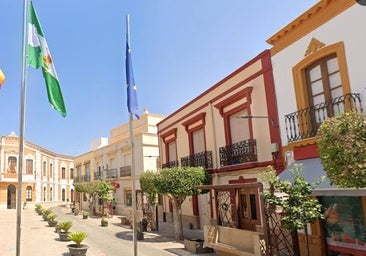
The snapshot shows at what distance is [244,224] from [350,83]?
324 inches

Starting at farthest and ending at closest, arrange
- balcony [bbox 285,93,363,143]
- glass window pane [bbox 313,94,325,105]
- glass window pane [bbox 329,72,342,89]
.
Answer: glass window pane [bbox 313,94,325,105]
glass window pane [bbox 329,72,342,89]
balcony [bbox 285,93,363,143]

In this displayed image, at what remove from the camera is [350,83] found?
980 cm

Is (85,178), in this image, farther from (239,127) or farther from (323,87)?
(323,87)

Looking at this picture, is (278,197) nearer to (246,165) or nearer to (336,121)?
(336,121)

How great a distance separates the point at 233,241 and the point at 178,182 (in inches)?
193

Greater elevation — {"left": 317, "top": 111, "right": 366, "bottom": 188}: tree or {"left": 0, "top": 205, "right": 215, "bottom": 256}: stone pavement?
{"left": 317, "top": 111, "right": 366, "bottom": 188}: tree

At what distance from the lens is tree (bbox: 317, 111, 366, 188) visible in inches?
225

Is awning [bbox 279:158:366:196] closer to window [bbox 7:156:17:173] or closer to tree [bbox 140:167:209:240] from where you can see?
tree [bbox 140:167:209:240]

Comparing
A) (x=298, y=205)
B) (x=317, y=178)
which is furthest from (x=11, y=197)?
(x=298, y=205)

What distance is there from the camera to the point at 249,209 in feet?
49.5

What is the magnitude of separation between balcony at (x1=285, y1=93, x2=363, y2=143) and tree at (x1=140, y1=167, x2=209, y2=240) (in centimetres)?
575

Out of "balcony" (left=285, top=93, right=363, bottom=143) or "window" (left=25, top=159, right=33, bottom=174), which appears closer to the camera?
"balcony" (left=285, top=93, right=363, bottom=143)

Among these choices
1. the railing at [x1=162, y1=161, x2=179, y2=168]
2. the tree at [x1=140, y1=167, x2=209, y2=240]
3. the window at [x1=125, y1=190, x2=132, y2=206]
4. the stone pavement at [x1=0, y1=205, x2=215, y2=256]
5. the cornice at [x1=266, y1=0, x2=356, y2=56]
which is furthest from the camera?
the window at [x1=125, y1=190, x2=132, y2=206]

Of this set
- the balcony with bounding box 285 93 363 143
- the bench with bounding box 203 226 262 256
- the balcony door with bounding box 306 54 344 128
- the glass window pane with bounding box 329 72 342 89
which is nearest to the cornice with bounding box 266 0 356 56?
the balcony door with bounding box 306 54 344 128
